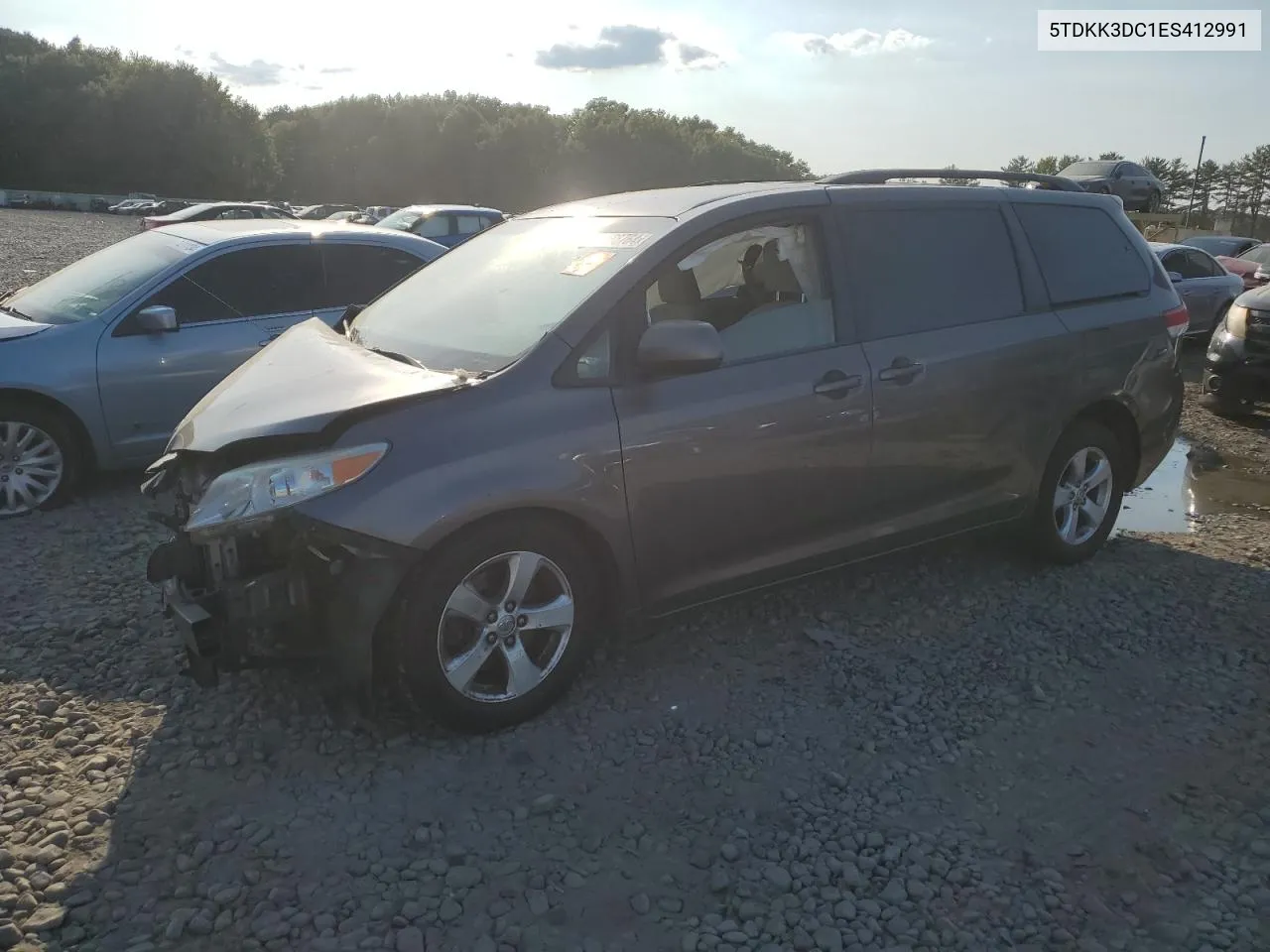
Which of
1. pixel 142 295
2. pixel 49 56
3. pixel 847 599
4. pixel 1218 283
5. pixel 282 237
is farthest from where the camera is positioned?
pixel 49 56

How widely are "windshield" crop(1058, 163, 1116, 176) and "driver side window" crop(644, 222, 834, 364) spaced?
26.2m

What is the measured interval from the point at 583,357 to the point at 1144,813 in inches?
95.1

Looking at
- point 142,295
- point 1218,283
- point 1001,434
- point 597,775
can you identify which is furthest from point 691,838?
point 1218,283

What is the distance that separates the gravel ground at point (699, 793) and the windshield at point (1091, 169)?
25.8 metres

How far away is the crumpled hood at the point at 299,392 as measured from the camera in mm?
3393

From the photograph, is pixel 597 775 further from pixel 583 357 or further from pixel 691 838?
pixel 583 357

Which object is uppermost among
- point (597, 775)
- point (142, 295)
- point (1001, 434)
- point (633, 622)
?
point (142, 295)

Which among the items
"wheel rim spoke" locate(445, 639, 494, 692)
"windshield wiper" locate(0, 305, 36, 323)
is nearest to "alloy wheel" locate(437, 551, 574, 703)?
"wheel rim spoke" locate(445, 639, 494, 692)

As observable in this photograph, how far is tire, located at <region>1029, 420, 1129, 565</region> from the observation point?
507 cm

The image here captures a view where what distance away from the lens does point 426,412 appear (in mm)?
3373

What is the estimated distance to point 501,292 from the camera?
4148mm

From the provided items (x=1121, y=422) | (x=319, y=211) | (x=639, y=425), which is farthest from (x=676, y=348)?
(x=319, y=211)

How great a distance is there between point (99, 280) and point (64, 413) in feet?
3.42

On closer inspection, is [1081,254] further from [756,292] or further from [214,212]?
[214,212]
